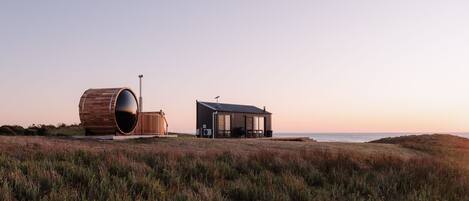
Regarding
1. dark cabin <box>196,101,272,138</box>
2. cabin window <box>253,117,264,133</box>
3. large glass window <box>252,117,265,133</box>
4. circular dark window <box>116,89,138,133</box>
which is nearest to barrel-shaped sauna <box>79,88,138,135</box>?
circular dark window <box>116,89,138,133</box>

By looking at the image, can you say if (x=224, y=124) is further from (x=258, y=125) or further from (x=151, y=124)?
(x=151, y=124)

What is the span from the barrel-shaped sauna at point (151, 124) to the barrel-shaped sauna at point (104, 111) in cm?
230

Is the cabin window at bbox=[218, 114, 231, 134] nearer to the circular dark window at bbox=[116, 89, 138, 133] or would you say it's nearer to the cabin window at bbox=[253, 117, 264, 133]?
the cabin window at bbox=[253, 117, 264, 133]

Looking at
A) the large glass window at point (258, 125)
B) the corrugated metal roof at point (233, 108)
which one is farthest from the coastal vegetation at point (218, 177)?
the large glass window at point (258, 125)

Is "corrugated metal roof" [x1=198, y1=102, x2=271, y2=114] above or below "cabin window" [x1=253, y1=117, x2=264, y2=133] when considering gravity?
above

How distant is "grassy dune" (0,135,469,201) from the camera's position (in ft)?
31.8

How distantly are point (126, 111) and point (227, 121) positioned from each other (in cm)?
1451

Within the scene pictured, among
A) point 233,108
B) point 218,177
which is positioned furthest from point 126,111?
point 218,177

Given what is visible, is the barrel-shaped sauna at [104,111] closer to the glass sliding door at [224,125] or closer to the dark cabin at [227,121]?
the dark cabin at [227,121]

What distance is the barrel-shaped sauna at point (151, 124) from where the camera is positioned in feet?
102

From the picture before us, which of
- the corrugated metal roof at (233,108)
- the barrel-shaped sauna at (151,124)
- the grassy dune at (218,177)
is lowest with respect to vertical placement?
the grassy dune at (218,177)

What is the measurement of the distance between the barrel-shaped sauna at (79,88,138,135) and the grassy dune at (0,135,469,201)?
525 inches

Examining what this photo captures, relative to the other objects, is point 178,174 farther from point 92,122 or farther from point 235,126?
point 235,126

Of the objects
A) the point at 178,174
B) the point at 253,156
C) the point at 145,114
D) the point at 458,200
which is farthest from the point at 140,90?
the point at 458,200
